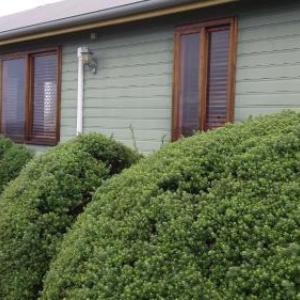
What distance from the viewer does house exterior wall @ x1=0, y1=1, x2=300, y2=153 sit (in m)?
6.57

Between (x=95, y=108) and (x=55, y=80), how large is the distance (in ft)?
4.26

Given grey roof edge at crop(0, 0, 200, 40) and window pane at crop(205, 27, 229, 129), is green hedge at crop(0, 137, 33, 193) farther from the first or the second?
window pane at crop(205, 27, 229, 129)

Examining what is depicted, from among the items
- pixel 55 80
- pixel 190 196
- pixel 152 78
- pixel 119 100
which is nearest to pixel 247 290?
pixel 190 196

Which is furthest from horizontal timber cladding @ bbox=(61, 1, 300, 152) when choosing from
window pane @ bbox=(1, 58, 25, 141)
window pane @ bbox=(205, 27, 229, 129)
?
window pane @ bbox=(1, 58, 25, 141)

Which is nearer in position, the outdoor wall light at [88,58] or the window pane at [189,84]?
the window pane at [189,84]

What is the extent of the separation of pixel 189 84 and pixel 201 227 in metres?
4.94

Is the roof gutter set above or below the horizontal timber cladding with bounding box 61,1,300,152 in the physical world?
above

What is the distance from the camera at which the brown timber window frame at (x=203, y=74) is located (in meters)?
7.10

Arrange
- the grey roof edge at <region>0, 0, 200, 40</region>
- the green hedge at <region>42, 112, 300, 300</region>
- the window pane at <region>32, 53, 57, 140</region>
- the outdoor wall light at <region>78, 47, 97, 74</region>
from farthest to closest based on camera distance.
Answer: the window pane at <region>32, 53, 57, 140</region> < the outdoor wall light at <region>78, 47, 97, 74</region> < the grey roof edge at <region>0, 0, 200, 40</region> < the green hedge at <region>42, 112, 300, 300</region>

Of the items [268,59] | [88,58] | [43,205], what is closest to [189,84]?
[268,59]

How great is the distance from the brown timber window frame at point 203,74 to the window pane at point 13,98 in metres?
4.25

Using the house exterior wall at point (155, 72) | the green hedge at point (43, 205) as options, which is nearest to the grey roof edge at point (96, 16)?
the house exterior wall at point (155, 72)

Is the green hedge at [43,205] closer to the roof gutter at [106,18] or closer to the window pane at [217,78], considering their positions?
the window pane at [217,78]

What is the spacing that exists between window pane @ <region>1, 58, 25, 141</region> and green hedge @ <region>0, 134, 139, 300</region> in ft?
20.3
